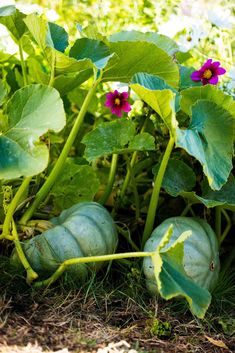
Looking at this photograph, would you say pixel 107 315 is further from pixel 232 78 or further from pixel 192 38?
pixel 192 38

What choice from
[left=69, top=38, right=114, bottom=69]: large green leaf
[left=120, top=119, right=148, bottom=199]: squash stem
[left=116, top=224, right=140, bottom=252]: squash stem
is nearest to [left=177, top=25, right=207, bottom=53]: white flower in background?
[left=120, top=119, right=148, bottom=199]: squash stem

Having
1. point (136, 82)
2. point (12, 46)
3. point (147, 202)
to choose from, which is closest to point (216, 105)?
point (136, 82)

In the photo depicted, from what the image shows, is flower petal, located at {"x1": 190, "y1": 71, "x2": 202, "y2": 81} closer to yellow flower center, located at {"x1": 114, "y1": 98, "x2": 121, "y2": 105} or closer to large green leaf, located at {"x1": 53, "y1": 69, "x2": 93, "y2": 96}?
yellow flower center, located at {"x1": 114, "y1": 98, "x2": 121, "y2": 105}

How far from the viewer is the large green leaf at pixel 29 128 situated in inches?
67.8

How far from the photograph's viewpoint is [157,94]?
1770mm

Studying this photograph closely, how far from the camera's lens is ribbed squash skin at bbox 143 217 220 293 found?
195 cm

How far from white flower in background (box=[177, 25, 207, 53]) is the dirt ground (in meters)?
1.05

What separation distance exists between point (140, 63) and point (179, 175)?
358mm

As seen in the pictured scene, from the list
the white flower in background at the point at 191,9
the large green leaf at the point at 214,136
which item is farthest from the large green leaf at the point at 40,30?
the white flower in background at the point at 191,9

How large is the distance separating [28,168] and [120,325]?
50cm

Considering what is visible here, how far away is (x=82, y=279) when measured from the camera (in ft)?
6.53

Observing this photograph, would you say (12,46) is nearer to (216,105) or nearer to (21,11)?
(21,11)

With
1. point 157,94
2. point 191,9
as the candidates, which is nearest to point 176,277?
point 157,94

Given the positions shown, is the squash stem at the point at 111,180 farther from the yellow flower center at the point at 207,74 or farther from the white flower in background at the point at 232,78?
the white flower in background at the point at 232,78
